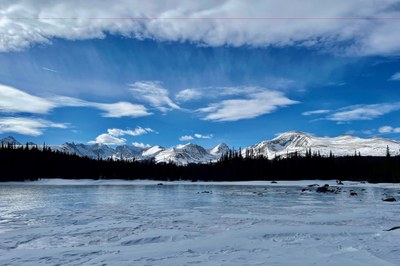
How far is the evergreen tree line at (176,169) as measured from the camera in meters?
123

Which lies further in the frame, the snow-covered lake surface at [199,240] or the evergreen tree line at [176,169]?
the evergreen tree line at [176,169]

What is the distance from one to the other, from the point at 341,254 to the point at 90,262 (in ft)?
27.4

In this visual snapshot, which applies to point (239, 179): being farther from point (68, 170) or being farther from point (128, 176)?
point (68, 170)

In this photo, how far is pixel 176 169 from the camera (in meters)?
163

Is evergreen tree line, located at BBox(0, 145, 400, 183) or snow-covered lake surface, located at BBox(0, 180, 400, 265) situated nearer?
snow-covered lake surface, located at BBox(0, 180, 400, 265)

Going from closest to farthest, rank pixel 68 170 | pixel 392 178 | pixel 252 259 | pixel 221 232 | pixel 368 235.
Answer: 1. pixel 252 259
2. pixel 368 235
3. pixel 221 232
4. pixel 392 178
5. pixel 68 170

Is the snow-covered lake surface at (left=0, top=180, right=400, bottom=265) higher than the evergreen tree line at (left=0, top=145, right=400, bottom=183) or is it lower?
lower

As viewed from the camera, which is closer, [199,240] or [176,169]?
[199,240]

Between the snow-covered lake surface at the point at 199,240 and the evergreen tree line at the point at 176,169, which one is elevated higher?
the evergreen tree line at the point at 176,169

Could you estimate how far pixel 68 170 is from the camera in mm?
137625

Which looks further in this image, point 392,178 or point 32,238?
point 392,178

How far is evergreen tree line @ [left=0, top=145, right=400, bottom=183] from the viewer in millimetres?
122625

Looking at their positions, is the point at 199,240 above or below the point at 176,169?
below

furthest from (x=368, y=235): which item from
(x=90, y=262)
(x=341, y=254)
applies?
(x=90, y=262)
